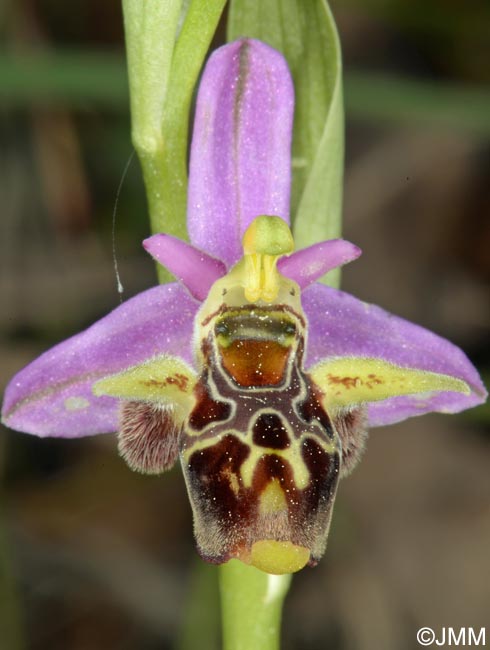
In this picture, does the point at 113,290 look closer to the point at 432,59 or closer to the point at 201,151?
the point at 432,59

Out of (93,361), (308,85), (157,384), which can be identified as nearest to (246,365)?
(157,384)

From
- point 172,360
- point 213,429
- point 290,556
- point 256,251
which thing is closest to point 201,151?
point 256,251

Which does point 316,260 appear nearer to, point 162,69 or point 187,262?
point 187,262

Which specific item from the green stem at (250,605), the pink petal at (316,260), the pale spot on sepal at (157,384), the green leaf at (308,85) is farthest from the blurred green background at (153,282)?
the pale spot on sepal at (157,384)

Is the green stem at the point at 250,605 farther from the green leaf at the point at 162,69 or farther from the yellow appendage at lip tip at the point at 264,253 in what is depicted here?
the green leaf at the point at 162,69

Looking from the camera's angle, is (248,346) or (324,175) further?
(324,175)

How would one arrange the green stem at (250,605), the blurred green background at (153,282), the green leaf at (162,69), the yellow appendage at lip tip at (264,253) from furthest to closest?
the blurred green background at (153,282), the green stem at (250,605), the green leaf at (162,69), the yellow appendage at lip tip at (264,253)
